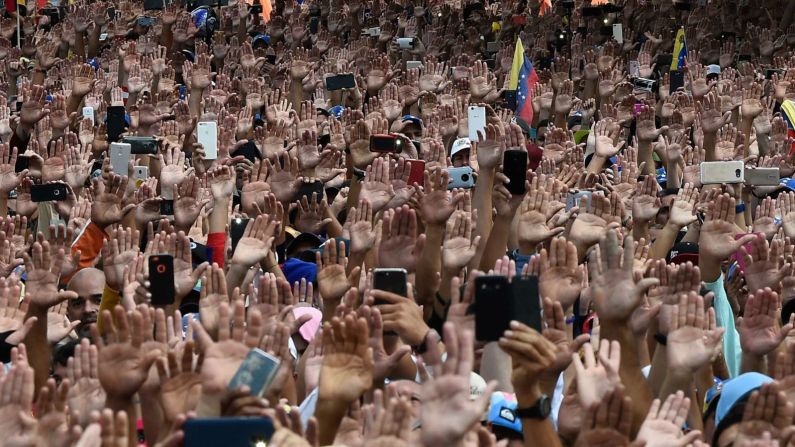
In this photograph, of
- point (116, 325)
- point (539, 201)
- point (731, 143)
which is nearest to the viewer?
point (116, 325)

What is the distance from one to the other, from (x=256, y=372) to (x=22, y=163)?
18.8ft

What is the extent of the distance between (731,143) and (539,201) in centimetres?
329

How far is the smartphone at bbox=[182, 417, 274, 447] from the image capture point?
324 centimetres

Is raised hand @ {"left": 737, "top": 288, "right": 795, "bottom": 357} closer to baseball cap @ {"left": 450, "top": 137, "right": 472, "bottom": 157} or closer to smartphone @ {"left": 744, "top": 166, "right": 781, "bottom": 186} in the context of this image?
smartphone @ {"left": 744, "top": 166, "right": 781, "bottom": 186}

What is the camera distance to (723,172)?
6.95 metres

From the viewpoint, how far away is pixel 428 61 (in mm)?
11430

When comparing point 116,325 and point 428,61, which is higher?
point 428,61

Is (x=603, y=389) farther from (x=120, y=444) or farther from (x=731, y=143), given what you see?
(x=731, y=143)

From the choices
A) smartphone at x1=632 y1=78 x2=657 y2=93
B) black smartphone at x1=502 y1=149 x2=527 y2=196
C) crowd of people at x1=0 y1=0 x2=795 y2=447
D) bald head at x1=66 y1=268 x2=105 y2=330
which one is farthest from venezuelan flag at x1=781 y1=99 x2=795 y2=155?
bald head at x1=66 y1=268 x2=105 y2=330

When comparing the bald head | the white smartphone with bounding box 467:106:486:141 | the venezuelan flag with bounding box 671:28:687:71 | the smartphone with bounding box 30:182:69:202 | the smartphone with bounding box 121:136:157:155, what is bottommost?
the bald head

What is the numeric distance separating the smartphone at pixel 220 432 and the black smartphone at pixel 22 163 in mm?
5788

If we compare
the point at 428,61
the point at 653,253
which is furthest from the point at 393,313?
the point at 428,61

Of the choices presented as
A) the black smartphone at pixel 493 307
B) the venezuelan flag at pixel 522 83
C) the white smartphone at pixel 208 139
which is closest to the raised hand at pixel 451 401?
the black smartphone at pixel 493 307

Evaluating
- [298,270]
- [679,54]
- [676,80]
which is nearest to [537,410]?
[298,270]
